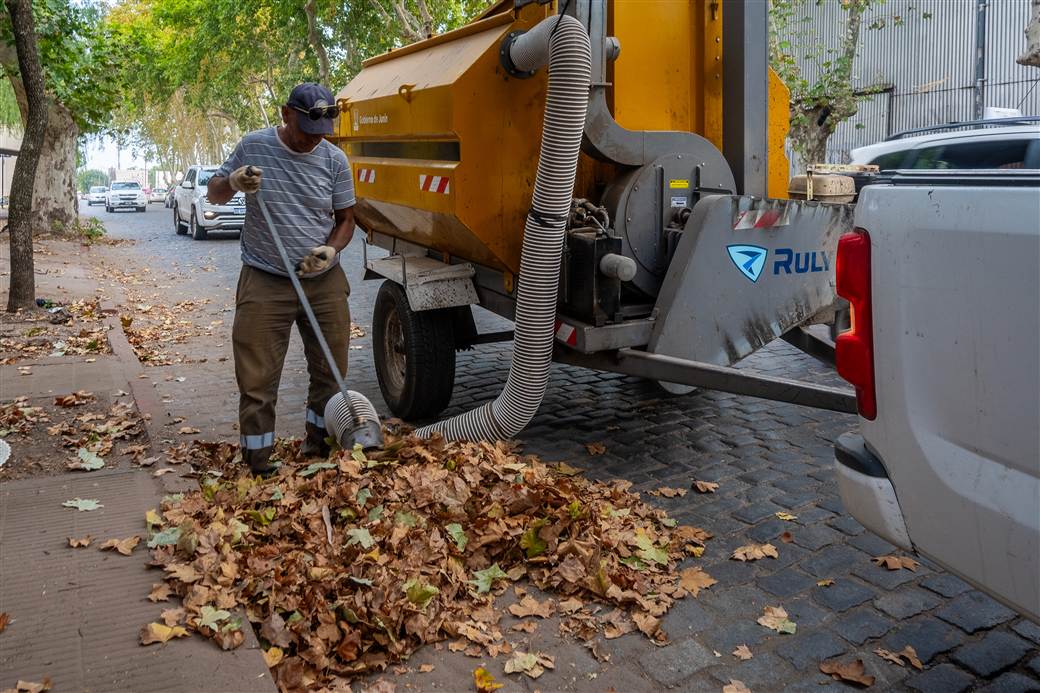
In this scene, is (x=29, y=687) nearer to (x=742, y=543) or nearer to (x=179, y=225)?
(x=742, y=543)

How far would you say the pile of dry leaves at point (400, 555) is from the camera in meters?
3.49

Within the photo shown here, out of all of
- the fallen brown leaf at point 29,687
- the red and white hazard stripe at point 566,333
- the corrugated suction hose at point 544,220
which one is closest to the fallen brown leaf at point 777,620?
the red and white hazard stripe at point 566,333

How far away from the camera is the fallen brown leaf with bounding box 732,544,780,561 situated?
4.26m

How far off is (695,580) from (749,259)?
191 centimetres

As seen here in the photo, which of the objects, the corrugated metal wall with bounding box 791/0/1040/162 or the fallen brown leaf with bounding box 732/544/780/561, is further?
the corrugated metal wall with bounding box 791/0/1040/162

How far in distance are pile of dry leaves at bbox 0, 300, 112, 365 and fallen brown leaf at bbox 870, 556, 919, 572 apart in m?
7.04

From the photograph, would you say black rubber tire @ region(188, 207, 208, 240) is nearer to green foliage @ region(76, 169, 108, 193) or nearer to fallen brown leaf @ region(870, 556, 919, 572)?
fallen brown leaf @ region(870, 556, 919, 572)

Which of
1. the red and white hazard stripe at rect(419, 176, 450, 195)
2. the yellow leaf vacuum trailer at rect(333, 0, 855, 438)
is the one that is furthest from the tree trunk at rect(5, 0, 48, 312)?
the red and white hazard stripe at rect(419, 176, 450, 195)

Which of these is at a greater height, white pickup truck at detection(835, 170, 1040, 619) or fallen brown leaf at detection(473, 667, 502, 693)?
white pickup truck at detection(835, 170, 1040, 619)

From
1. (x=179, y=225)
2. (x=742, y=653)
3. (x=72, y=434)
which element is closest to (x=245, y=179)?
(x=72, y=434)

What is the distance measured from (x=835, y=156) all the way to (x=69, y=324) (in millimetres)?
19914

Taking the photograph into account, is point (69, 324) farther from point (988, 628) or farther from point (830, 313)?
point (988, 628)

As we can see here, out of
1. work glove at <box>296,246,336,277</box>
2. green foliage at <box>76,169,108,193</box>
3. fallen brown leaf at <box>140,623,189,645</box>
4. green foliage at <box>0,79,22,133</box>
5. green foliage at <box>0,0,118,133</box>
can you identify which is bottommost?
fallen brown leaf at <box>140,623,189,645</box>

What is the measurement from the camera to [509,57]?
522 cm
